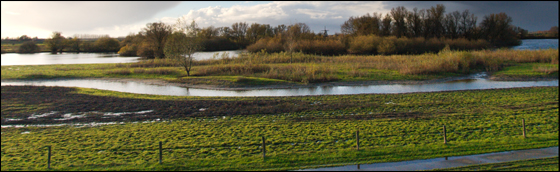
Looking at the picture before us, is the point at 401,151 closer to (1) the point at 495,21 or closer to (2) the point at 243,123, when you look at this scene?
(2) the point at 243,123

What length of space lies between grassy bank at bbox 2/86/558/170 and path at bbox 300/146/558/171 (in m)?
0.32

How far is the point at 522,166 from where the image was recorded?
32.3 feet

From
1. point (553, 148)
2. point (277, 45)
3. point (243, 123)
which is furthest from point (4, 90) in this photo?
point (277, 45)

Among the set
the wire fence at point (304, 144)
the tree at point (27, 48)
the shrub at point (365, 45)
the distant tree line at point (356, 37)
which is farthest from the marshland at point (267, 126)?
the tree at point (27, 48)

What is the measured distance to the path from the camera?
10258 mm

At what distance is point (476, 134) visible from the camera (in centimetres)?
1365

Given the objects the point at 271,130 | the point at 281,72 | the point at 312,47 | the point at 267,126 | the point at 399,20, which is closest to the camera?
the point at 271,130

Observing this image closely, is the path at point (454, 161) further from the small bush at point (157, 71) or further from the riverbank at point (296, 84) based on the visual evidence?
the small bush at point (157, 71)

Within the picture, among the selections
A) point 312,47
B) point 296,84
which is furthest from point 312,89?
point 312,47

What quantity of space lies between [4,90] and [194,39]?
18.1 m

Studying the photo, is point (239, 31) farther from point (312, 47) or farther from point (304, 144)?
point (304, 144)

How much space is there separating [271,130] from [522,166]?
9019 mm

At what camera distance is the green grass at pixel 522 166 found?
9680 millimetres

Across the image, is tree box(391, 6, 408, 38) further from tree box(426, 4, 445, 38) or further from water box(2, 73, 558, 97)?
water box(2, 73, 558, 97)
